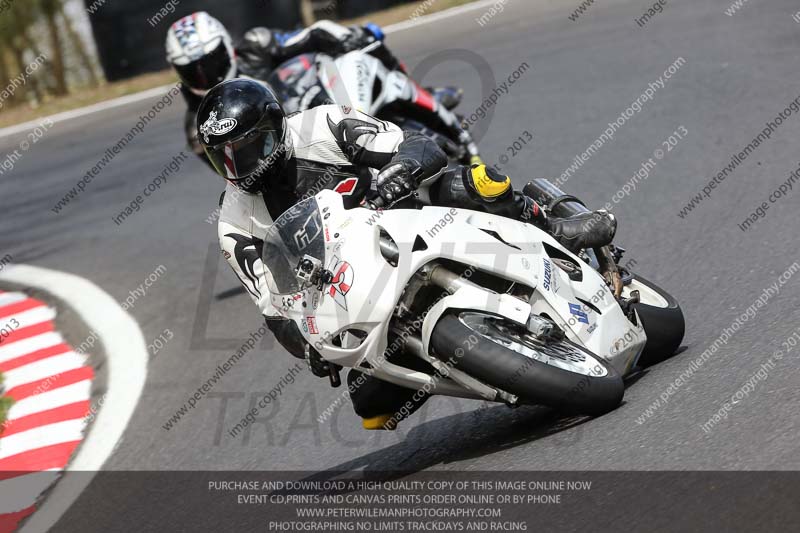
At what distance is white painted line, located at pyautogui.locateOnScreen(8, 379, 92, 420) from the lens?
7.28 meters

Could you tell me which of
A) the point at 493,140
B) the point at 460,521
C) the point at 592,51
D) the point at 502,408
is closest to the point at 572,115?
the point at 493,140

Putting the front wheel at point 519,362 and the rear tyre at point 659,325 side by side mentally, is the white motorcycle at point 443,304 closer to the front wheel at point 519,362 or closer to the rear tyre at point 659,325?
the front wheel at point 519,362

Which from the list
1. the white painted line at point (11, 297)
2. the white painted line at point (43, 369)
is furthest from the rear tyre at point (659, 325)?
the white painted line at point (11, 297)

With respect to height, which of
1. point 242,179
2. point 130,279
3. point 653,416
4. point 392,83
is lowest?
point 130,279

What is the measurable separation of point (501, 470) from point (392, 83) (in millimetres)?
4385

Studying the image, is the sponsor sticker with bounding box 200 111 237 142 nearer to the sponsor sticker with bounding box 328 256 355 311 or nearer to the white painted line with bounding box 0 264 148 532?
the sponsor sticker with bounding box 328 256 355 311

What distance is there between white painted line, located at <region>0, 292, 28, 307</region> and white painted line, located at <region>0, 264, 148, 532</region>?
207 mm

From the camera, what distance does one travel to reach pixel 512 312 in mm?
4312

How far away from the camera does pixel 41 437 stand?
22.4ft

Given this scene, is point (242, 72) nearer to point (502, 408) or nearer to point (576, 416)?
point (502, 408)

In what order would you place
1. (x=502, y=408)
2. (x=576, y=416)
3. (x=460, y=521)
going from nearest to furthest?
(x=460, y=521)
(x=576, y=416)
(x=502, y=408)

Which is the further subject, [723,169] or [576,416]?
[723,169]

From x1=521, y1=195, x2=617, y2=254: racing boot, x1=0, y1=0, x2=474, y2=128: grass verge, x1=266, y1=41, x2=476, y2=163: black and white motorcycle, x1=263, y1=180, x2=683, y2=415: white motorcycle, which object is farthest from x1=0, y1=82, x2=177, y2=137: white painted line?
x1=263, y1=180, x2=683, y2=415: white motorcycle

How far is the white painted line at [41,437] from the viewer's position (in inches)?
264
